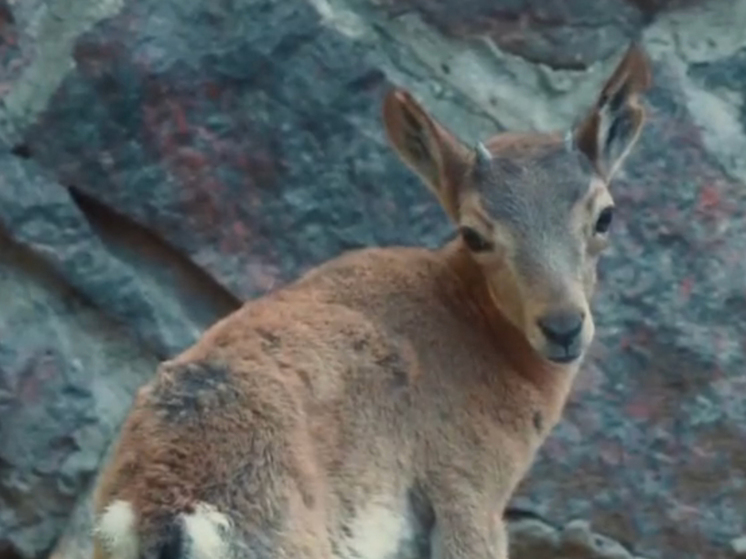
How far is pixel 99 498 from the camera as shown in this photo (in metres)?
3.61

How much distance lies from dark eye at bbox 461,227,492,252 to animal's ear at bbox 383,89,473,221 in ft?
0.31

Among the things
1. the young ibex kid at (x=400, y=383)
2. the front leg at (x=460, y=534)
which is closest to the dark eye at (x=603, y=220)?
the young ibex kid at (x=400, y=383)

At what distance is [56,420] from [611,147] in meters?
1.20

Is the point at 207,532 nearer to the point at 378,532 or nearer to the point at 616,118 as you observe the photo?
the point at 378,532

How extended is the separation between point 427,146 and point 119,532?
1.15 m

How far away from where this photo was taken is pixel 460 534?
13.0ft

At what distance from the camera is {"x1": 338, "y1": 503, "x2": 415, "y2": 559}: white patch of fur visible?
12.4ft

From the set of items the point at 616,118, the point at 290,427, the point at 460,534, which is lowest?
the point at 460,534

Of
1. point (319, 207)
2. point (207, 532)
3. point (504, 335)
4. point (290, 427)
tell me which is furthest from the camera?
point (319, 207)

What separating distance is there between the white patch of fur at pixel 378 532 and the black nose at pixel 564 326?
38 centimetres

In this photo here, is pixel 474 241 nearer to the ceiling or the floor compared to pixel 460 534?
nearer to the ceiling

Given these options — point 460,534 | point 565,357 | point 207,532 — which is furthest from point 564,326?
point 207,532

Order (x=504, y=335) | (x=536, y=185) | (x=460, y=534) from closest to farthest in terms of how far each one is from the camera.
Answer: (x=460, y=534), (x=536, y=185), (x=504, y=335)

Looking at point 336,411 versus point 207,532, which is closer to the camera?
point 207,532
